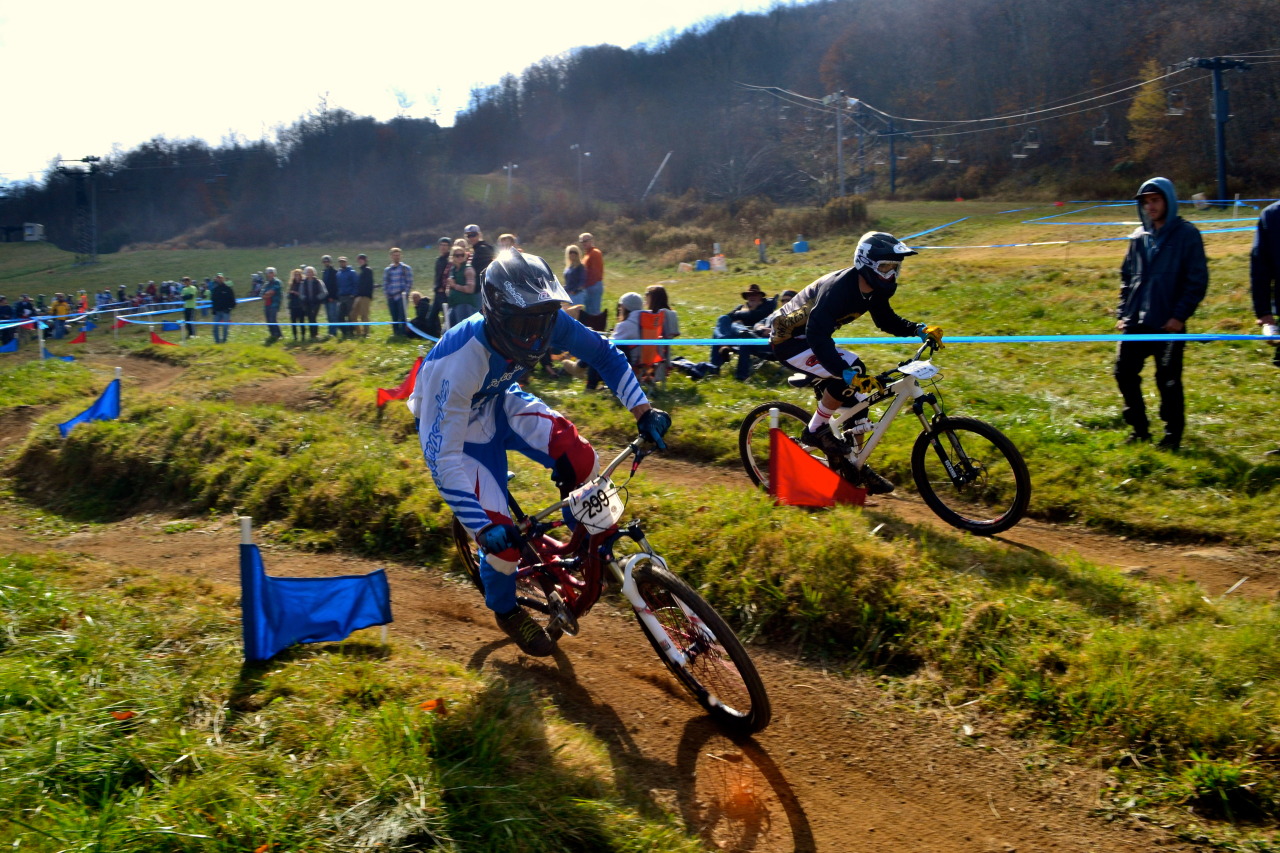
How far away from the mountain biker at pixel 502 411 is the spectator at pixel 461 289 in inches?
370

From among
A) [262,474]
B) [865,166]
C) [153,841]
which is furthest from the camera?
[865,166]

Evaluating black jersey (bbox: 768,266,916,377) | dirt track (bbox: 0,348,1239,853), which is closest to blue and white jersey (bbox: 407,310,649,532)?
dirt track (bbox: 0,348,1239,853)

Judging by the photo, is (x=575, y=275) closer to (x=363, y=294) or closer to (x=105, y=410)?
(x=105, y=410)

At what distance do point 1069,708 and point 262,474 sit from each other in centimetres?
747

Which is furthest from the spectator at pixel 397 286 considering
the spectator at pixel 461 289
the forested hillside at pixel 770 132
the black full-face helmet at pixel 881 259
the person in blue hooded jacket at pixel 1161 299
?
the forested hillside at pixel 770 132

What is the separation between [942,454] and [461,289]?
9.97m

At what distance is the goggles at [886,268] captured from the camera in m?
6.40

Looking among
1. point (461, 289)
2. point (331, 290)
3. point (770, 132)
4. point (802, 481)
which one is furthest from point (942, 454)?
point (770, 132)

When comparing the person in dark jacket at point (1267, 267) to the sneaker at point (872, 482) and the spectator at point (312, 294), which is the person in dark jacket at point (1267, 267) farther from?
the spectator at point (312, 294)

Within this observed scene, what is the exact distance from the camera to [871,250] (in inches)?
253

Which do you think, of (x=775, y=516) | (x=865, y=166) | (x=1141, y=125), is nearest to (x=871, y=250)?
(x=775, y=516)

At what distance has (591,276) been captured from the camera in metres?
13.6

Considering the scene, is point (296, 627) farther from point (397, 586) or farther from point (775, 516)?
point (775, 516)

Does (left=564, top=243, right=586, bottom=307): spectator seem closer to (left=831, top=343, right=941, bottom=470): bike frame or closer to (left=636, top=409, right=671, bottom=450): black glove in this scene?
(left=831, top=343, right=941, bottom=470): bike frame
